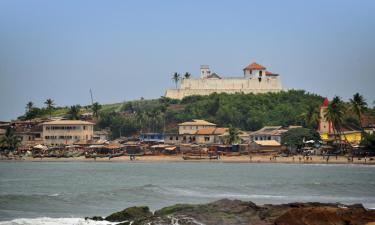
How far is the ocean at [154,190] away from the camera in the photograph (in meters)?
43.2

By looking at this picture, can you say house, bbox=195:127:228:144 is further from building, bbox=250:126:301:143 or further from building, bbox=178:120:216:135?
building, bbox=250:126:301:143

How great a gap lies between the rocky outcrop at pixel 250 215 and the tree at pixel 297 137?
2708 inches

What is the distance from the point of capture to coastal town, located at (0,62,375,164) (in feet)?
340

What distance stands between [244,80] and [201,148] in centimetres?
3836

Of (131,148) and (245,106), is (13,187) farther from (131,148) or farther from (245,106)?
(245,106)

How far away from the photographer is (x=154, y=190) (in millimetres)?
55594

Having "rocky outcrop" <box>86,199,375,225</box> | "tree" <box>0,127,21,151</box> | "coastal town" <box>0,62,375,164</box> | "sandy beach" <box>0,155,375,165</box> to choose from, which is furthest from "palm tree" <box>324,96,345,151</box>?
"rocky outcrop" <box>86,199,375,225</box>

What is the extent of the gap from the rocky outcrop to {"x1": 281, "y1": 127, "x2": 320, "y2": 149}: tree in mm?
68792

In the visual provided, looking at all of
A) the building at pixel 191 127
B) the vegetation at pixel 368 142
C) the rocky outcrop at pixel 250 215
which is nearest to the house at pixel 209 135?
the building at pixel 191 127

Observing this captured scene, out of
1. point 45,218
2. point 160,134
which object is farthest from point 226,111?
point 45,218

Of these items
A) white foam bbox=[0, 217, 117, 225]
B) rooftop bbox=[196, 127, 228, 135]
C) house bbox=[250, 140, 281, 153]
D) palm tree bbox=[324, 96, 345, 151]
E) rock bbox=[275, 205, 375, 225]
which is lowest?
white foam bbox=[0, 217, 117, 225]

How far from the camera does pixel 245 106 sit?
13212 cm

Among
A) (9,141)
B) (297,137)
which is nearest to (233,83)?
(297,137)

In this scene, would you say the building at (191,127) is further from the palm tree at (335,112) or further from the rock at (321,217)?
the rock at (321,217)
